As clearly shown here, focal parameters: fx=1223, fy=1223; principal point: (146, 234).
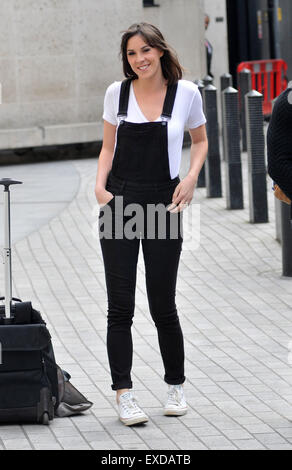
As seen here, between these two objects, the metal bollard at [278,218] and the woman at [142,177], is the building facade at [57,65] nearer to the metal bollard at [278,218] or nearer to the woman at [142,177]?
the metal bollard at [278,218]

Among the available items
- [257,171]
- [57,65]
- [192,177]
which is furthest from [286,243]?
[57,65]

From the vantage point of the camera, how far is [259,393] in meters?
5.83

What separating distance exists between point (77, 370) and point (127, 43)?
1.91m

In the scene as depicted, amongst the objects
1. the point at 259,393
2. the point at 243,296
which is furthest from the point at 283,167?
the point at 243,296

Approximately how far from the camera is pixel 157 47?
528 centimetres

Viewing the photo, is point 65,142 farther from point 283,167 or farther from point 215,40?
point 283,167

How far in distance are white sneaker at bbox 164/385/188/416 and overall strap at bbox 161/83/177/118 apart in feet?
4.07

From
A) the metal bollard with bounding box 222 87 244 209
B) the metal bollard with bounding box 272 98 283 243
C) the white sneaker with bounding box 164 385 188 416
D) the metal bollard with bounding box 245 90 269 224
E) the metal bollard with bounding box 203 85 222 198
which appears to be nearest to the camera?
the white sneaker with bounding box 164 385 188 416

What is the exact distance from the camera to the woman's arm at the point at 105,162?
17.4 feet

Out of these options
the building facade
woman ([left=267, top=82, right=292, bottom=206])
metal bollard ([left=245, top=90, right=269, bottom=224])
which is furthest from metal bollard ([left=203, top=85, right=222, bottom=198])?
woman ([left=267, top=82, right=292, bottom=206])

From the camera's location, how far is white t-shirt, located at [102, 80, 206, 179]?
17.3 feet

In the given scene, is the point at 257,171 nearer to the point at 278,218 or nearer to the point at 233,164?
the point at 233,164

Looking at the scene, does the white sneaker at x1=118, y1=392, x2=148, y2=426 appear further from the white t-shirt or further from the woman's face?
the woman's face

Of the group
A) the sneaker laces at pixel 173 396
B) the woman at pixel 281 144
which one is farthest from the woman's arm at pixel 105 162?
the sneaker laces at pixel 173 396
